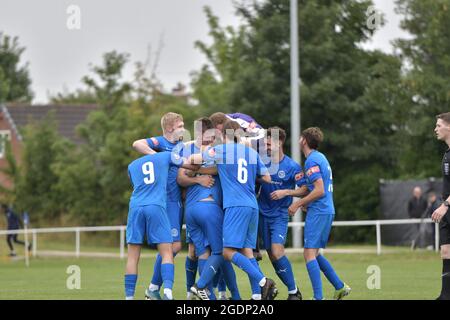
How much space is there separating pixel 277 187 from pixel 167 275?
82.8 inches

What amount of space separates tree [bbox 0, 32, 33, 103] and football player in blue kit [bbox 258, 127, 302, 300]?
55.7 meters

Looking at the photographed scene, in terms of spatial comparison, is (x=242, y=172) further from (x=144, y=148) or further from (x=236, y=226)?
(x=144, y=148)

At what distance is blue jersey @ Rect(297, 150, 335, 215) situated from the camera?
13500mm

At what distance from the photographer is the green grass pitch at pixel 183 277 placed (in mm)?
15594

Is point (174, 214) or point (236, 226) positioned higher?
point (174, 214)

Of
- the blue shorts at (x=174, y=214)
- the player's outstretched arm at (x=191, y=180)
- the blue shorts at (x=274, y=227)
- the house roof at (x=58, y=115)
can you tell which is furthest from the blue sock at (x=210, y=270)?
the house roof at (x=58, y=115)

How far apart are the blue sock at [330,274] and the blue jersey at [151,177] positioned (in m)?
2.45

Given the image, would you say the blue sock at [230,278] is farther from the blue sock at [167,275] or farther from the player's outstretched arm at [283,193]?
the player's outstretched arm at [283,193]

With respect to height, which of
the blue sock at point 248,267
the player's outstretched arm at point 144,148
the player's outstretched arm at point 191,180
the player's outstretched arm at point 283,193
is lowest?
the blue sock at point 248,267

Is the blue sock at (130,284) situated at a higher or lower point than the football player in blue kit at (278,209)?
lower

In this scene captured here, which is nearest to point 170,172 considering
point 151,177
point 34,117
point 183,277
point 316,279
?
point 151,177

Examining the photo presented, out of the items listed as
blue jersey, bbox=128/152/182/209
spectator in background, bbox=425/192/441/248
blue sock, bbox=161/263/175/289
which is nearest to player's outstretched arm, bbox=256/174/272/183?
blue jersey, bbox=128/152/182/209

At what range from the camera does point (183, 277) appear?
20297mm

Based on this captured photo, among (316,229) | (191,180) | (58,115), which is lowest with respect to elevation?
(316,229)
